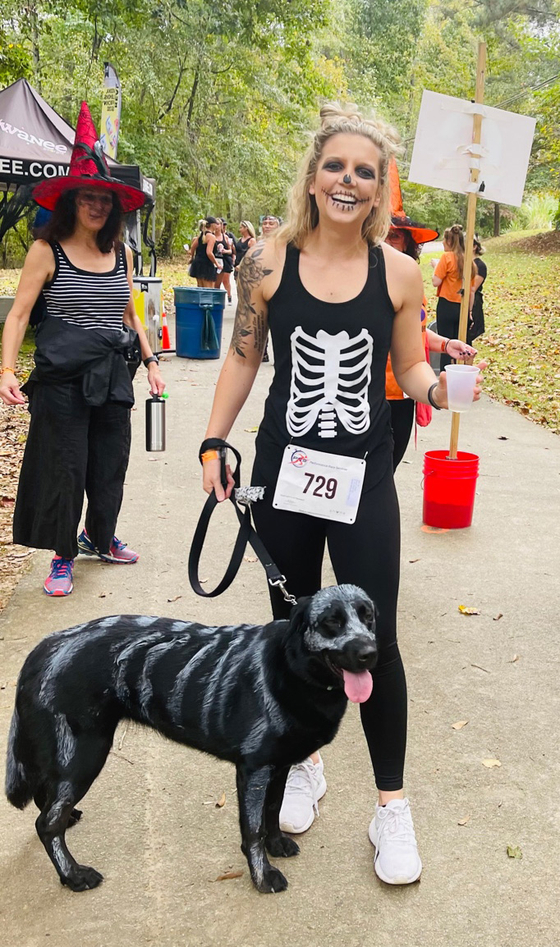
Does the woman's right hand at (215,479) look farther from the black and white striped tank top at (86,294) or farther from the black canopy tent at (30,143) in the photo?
the black canopy tent at (30,143)

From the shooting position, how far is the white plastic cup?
2596mm

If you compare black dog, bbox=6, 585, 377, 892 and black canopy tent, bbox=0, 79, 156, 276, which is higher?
black canopy tent, bbox=0, 79, 156, 276

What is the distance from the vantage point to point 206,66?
23.2 meters

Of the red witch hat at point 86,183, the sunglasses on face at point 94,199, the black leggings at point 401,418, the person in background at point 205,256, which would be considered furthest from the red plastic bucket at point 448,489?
the person in background at point 205,256

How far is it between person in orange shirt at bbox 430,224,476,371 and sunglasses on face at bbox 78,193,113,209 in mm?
5531

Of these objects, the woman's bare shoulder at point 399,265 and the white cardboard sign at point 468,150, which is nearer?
the woman's bare shoulder at point 399,265

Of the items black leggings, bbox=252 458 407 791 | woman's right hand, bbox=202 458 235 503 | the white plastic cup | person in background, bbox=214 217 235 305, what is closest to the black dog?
black leggings, bbox=252 458 407 791

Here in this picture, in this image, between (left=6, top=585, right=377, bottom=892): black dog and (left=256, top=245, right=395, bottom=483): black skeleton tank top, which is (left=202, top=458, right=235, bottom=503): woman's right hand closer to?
(left=256, top=245, right=395, bottom=483): black skeleton tank top

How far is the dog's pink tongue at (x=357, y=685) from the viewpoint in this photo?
2209 mm

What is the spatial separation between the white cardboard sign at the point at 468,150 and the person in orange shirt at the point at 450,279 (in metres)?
3.93

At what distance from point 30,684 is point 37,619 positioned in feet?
6.52

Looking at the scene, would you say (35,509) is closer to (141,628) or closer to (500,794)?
(141,628)

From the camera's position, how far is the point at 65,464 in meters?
4.52

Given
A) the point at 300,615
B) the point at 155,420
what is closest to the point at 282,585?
the point at 300,615
